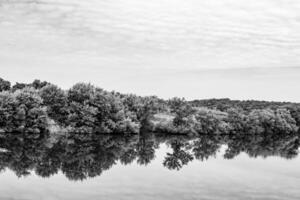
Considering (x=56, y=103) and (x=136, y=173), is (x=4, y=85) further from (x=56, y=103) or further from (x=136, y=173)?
(x=136, y=173)

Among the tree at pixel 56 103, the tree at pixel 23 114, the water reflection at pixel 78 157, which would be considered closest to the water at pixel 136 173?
the water reflection at pixel 78 157

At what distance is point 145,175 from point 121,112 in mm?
38494

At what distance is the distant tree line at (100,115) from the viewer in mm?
60469

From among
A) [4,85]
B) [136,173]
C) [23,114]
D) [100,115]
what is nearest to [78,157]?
[136,173]

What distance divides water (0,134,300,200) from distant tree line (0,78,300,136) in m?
11.8

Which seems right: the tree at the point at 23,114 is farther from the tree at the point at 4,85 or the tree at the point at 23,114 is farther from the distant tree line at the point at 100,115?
the tree at the point at 4,85

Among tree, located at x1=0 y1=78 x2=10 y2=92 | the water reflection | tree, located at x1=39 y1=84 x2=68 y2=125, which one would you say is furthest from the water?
tree, located at x1=0 y1=78 x2=10 y2=92

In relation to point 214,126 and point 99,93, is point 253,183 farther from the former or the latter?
point 214,126

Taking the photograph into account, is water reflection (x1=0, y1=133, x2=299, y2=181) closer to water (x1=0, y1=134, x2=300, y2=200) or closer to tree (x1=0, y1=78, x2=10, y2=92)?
water (x1=0, y1=134, x2=300, y2=200)

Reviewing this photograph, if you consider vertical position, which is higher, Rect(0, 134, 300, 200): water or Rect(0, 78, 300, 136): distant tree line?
Rect(0, 78, 300, 136): distant tree line

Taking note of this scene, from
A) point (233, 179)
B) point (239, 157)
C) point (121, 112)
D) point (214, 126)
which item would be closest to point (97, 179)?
point (233, 179)

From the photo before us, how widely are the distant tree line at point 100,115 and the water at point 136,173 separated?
38.7 feet

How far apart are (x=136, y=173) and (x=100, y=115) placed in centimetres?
3748

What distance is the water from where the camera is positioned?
78.2 feet
